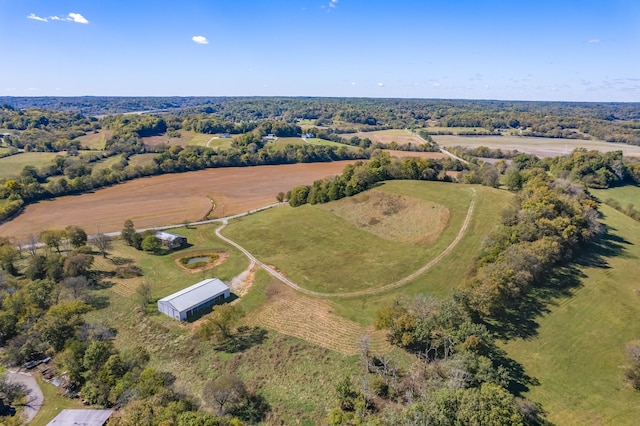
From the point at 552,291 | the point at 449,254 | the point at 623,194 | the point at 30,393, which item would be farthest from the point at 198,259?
the point at 623,194

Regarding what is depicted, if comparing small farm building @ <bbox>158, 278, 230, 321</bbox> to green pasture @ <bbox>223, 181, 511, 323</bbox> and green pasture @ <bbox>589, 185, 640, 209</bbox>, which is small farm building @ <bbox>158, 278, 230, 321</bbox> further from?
green pasture @ <bbox>589, 185, 640, 209</bbox>

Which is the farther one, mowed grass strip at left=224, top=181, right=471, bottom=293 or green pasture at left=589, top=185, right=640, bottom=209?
green pasture at left=589, top=185, right=640, bottom=209

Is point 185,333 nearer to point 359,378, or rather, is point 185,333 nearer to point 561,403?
point 359,378

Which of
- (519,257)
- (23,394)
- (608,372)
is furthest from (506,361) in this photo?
(23,394)

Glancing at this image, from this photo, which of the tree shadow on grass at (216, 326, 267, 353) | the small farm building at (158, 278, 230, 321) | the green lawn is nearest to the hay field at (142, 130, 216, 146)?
the small farm building at (158, 278, 230, 321)

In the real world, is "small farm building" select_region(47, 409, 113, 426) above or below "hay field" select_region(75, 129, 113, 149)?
below

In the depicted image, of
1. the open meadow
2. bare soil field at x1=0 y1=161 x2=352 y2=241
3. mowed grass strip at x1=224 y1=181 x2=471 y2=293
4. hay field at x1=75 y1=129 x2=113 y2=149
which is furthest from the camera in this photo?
hay field at x1=75 y1=129 x2=113 y2=149

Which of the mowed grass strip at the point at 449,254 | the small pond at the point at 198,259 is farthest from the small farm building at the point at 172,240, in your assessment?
the mowed grass strip at the point at 449,254
